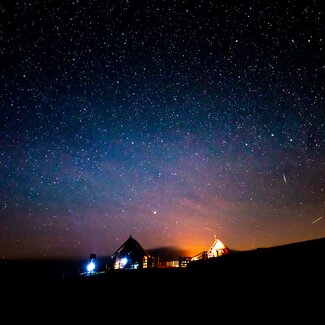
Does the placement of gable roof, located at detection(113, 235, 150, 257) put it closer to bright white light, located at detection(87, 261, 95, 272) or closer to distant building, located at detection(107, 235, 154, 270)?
distant building, located at detection(107, 235, 154, 270)

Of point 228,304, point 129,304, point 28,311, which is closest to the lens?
point 228,304

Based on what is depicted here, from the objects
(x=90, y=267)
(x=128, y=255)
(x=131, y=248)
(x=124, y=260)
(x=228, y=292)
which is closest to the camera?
(x=228, y=292)

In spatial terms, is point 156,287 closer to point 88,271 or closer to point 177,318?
point 177,318

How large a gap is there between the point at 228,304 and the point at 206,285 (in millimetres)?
1458

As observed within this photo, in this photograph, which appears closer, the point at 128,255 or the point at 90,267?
the point at 90,267

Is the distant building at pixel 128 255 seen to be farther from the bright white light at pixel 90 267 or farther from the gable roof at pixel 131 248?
the bright white light at pixel 90 267

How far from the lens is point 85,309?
9.58 metres

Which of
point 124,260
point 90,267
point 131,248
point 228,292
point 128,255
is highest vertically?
point 131,248

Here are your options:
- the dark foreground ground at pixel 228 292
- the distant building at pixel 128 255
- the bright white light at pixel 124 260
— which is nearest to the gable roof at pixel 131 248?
the distant building at pixel 128 255

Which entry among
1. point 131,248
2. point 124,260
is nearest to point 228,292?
point 124,260

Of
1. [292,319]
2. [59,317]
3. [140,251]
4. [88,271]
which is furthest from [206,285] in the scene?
[140,251]

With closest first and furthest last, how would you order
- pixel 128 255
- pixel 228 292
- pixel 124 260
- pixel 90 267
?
pixel 228 292 → pixel 90 267 → pixel 124 260 → pixel 128 255

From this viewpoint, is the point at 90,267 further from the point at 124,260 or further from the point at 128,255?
the point at 128,255

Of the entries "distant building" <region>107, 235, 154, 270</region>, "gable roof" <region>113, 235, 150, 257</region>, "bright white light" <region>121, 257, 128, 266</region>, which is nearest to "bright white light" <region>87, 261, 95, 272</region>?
"distant building" <region>107, 235, 154, 270</region>
